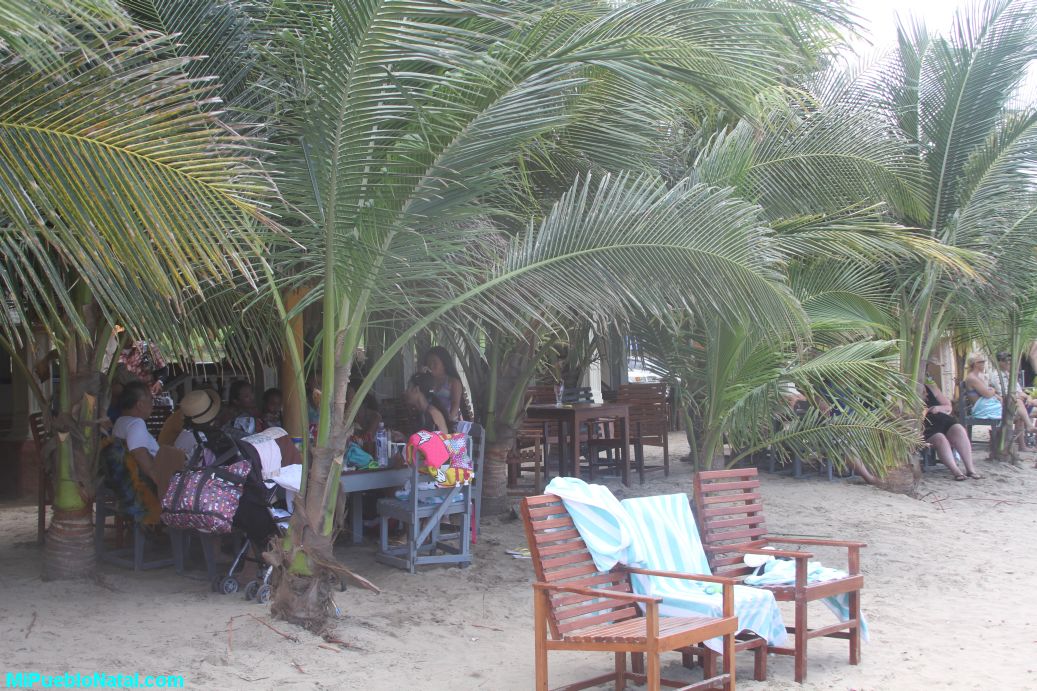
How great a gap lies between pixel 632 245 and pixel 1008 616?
10.5 feet

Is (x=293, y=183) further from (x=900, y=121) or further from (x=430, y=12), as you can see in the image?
(x=900, y=121)

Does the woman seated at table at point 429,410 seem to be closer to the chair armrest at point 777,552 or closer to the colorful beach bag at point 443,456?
the colorful beach bag at point 443,456

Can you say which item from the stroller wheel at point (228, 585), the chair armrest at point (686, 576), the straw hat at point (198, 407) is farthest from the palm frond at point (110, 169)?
the straw hat at point (198, 407)

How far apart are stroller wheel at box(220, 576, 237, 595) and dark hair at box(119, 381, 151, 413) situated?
4.84 ft

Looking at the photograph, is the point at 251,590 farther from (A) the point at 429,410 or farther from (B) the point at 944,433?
(B) the point at 944,433

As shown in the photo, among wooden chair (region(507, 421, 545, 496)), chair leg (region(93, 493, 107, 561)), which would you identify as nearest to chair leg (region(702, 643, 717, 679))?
chair leg (region(93, 493, 107, 561))

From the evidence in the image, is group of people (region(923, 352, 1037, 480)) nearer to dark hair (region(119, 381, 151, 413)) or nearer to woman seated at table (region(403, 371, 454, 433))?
woman seated at table (region(403, 371, 454, 433))

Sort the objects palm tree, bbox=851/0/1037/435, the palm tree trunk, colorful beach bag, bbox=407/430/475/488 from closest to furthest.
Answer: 1. the palm tree trunk
2. colorful beach bag, bbox=407/430/475/488
3. palm tree, bbox=851/0/1037/435

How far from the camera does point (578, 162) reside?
588 cm

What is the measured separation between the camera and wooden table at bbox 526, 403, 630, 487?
898 cm

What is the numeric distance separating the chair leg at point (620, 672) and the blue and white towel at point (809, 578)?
84cm

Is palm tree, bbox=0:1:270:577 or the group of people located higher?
palm tree, bbox=0:1:270:577

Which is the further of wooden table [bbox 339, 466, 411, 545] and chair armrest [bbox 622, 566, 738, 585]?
wooden table [bbox 339, 466, 411, 545]

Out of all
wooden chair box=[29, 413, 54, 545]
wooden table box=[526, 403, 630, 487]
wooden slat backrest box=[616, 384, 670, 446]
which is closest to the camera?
wooden chair box=[29, 413, 54, 545]
